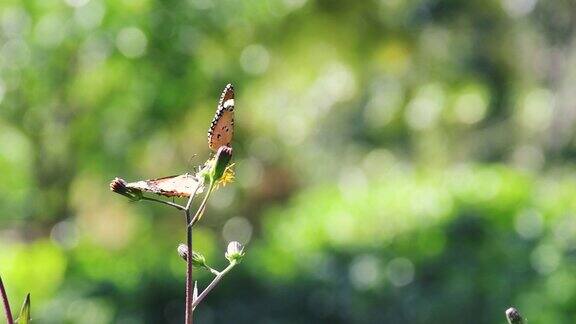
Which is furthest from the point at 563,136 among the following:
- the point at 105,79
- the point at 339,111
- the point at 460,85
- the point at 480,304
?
the point at 480,304

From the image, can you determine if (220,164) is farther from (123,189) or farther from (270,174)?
(270,174)

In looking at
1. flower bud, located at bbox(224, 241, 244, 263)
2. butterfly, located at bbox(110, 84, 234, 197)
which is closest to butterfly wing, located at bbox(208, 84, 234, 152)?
butterfly, located at bbox(110, 84, 234, 197)

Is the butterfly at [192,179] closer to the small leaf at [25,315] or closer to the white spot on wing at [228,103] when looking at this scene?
the white spot on wing at [228,103]

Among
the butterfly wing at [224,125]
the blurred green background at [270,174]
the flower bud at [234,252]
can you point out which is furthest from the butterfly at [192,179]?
the blurred green background at [270,174]

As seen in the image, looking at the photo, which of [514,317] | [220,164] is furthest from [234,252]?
[514,317]

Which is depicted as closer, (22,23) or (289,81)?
(22,23)

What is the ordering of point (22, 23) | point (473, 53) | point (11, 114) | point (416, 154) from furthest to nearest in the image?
point (416, 154), point (473, 53), point (11, 114), point (22, 23)

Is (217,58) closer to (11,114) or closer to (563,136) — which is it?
(11,114)

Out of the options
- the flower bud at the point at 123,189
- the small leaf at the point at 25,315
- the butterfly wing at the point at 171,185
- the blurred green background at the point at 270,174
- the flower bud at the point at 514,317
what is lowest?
the flower bud at the point at 514,317
